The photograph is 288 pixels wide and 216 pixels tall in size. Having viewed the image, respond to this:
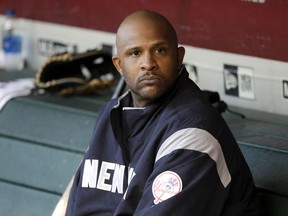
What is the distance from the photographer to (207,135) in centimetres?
258

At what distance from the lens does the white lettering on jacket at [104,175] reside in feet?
9.28

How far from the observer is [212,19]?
3742 millimetres

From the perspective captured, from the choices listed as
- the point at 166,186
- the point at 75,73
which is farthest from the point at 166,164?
the point at 75,73

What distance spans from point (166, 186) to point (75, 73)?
64.8 inches

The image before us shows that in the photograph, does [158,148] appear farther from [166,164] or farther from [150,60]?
[150,60]

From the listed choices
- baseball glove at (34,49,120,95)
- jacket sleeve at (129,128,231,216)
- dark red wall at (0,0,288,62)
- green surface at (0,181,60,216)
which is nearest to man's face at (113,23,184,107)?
jacket sleeve at (129,128,231,216)

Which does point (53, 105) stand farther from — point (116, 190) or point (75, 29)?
point (116, 190)

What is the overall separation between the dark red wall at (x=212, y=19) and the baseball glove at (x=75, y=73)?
7.3 inches

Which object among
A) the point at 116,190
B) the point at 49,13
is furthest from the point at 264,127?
the point at 49,13

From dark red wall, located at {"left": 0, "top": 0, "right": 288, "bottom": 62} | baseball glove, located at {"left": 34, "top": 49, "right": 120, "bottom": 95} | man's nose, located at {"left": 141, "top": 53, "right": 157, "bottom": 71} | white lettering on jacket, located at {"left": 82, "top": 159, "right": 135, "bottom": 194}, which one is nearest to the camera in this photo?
man's nose, located at {"left": 141, "top": 53, "right": 157, "bottom": 71}

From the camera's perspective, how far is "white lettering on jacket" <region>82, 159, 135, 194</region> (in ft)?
9.28

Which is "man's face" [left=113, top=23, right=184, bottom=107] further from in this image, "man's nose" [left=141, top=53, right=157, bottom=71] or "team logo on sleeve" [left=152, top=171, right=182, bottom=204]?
"team logo on sleeve" [left=152, top=171, right=182, bottom=204]

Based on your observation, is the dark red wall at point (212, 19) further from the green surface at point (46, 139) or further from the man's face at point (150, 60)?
the man's face at point (150, 60)

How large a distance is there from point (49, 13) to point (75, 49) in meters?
0.24
